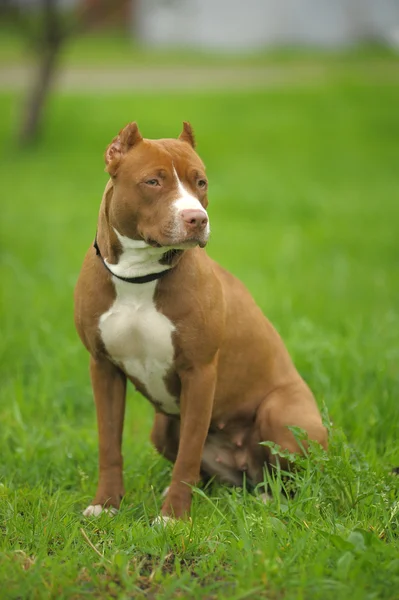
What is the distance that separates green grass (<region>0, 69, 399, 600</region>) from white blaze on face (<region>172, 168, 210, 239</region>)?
1.03 metres

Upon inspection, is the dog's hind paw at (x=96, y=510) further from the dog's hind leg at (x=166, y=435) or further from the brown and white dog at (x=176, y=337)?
the dog's hind leg at (x=166, y=435)

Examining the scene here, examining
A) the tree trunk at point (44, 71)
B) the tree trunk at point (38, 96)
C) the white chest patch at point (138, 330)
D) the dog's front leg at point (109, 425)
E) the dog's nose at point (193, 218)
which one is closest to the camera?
the dog's nose at point (193, 218)

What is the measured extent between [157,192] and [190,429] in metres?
0.95

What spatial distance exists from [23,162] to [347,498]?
38.4 ft

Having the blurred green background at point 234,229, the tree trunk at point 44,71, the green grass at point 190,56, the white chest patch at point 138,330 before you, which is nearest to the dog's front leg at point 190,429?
the white chest patch at point 138,330

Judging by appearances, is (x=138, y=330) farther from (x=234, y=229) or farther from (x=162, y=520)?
(x=234, y=229)

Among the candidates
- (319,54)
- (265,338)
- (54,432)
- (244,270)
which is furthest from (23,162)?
(319,54)

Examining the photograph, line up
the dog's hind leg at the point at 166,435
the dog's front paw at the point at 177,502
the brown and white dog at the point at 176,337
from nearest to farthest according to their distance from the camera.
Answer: the brown and white dog at the point at 176,337, the dog's front paw at the point at 177,502, the dog's hind leg at the point at 166,435

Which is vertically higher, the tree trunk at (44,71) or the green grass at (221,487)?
the tree trunk at (44,71)

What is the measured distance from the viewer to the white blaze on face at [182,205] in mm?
3055

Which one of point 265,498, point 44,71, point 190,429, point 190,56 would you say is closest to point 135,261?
point 190,429

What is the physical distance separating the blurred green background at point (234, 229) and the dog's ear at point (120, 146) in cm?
134

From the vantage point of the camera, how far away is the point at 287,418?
11.9ft

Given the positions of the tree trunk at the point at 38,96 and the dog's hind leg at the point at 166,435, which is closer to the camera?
the dog's hind leg at the point at 166,435
